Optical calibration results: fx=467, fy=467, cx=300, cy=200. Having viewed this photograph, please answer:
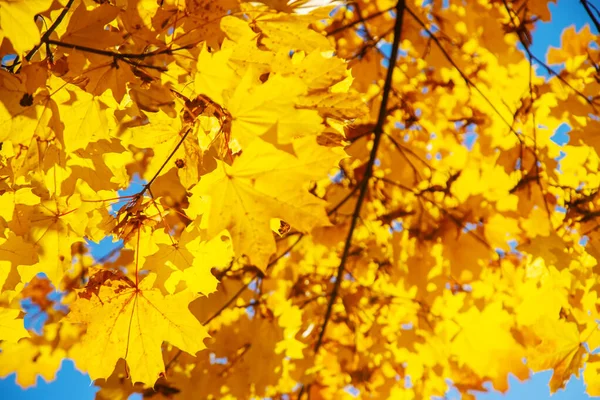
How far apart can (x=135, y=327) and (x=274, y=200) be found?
607 millimetres

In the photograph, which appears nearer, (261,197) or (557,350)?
(261,197)

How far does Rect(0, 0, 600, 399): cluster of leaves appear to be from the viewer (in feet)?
3.45

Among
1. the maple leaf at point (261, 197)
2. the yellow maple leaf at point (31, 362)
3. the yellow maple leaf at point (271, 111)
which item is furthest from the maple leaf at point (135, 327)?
the yellow maple leaf at point (31, 362)

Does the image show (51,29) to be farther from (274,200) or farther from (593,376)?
(593,376)

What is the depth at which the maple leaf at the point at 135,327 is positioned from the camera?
1250mm

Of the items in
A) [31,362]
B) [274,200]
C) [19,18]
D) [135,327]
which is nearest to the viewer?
[19,18]

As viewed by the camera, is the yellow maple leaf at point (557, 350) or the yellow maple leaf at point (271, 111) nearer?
the yellow maple leaf at point (271, 111)

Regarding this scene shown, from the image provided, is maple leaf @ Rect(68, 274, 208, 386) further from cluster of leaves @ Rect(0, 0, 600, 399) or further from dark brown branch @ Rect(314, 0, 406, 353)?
dark brown branch @ Rect(314, 0, 406, 353)

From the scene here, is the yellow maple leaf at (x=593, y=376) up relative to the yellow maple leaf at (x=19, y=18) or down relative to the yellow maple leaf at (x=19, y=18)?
down

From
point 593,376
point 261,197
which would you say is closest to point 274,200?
point 261,197

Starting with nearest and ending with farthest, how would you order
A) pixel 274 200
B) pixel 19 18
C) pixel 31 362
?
1. pixel 19 18
2. pixel 274 200
3. pixel 31 362

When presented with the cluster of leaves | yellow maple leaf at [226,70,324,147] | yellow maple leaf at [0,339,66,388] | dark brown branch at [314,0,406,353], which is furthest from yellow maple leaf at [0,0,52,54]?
yellow maple leaf at [0,339,66,388]

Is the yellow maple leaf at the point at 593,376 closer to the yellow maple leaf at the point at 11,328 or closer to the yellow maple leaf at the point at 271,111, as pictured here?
the yellow maple leaf at the point at 271,111

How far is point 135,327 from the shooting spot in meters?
1.28
